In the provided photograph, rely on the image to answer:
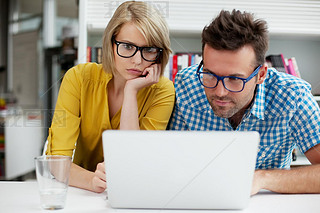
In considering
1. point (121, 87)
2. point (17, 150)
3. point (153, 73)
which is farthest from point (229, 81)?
point (17, 150)

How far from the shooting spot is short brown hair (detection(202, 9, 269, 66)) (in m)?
1.11

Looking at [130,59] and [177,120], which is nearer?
[130,59]

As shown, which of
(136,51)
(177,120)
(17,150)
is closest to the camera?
(136,51)

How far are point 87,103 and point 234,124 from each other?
515mm

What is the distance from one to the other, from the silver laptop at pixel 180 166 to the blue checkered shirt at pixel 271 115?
57 centimetres

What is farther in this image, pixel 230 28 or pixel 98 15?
pixel 98 15

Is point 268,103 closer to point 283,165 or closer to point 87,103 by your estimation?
point 283,165

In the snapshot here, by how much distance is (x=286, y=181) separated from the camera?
875mm

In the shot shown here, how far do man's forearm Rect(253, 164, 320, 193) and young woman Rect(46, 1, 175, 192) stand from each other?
414 mm

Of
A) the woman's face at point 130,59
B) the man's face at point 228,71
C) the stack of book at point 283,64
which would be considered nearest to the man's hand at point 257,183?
the man's face at point 228,71

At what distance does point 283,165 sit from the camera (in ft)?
4.37

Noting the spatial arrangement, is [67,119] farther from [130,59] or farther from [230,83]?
[230,83]

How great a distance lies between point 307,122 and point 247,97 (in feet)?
0.69

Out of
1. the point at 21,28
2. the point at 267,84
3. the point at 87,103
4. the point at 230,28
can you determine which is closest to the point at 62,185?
the point at 87,103
